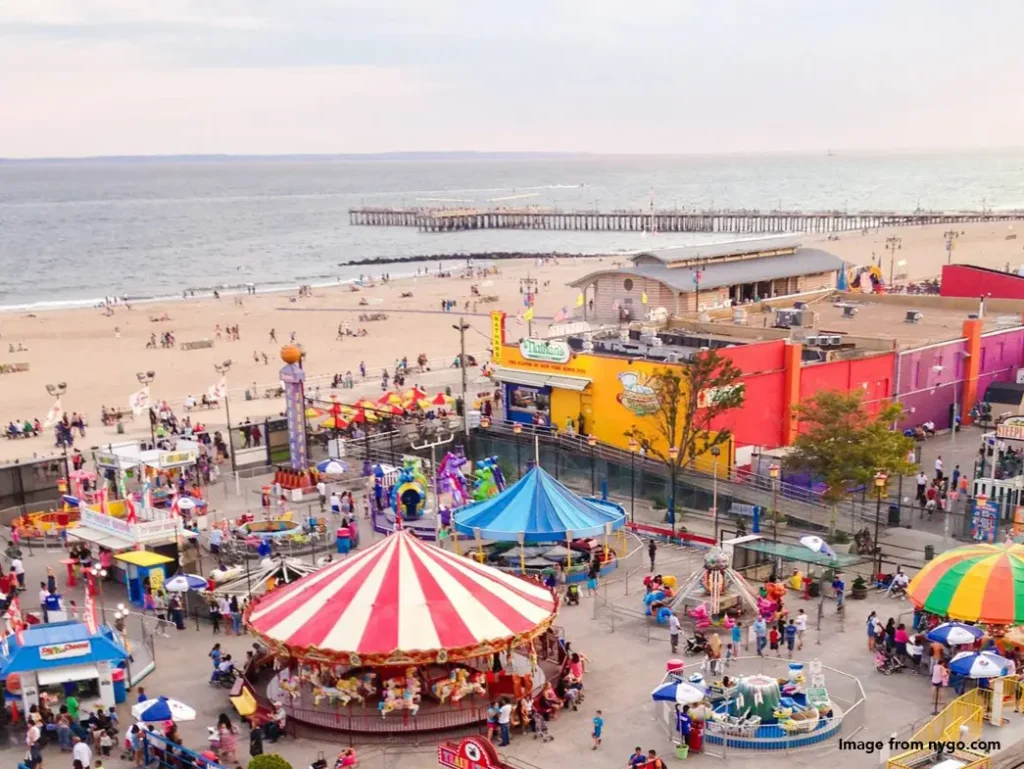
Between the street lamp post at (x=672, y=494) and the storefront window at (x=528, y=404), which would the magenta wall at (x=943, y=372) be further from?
the storefront window at (x=528, y=404)

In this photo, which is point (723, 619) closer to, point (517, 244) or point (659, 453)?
point (659, 453)

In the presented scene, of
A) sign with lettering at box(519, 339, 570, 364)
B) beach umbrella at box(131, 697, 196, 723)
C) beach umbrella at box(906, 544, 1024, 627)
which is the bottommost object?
beach umbrella at box(131, 697, 196, 723)

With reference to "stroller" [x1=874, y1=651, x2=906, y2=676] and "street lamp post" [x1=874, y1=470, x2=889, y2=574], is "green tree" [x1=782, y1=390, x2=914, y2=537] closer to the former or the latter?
"street lamp post" [x1=874, y1=470, x2=889, y2=574]

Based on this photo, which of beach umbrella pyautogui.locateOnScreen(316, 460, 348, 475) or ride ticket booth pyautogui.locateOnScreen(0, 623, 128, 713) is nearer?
ride ticket booth pyautogui.locateOnScreen(0, 623, 128, 713)

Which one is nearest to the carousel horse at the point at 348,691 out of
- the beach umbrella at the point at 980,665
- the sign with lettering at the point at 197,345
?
the beach umbrella at the point at 980,665

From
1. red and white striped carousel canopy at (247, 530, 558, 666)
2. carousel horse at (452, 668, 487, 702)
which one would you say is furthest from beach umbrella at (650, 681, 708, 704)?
carousel horse at (452, 668, 487, 702)
